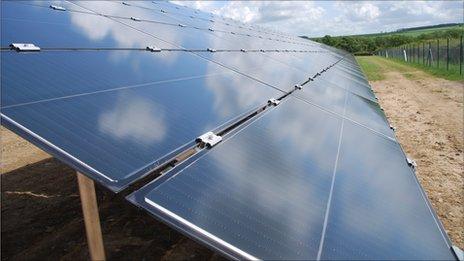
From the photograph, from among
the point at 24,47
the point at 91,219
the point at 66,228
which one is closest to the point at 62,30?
the point at 24,47

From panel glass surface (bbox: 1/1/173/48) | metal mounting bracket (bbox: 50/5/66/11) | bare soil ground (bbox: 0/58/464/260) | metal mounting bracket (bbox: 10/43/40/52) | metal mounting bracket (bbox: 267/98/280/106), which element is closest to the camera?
metal mounting bracket (bbox: 10/43/40/52)

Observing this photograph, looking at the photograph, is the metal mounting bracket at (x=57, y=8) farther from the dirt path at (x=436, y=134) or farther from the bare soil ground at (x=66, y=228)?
the dirt path at (x=436, y=134)

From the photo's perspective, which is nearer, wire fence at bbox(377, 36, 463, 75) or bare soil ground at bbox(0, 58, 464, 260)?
bare soil ground at bbox(0, 58, 464, 260)

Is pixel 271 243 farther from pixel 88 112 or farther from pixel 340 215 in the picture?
pixel 88 112

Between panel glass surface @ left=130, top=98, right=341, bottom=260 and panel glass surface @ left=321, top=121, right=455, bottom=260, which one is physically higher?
panel glass surface @ left=130, top=98, right=341, bottom=260

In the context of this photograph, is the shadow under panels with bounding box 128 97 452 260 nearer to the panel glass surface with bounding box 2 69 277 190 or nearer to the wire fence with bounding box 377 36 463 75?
the panel glass surface with bounding box 2 69 277 190

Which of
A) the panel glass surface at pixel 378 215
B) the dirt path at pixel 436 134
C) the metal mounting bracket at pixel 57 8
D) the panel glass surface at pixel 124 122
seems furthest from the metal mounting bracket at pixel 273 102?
the metal mounting bracket at pixel 57 8

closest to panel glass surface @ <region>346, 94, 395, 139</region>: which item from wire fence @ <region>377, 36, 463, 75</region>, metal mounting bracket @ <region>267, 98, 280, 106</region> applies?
metal mounting bracket @ <region>267, 98, 280, 106</region>

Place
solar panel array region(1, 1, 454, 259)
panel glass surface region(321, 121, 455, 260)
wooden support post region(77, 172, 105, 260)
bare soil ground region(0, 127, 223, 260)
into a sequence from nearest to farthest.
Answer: solar panel array region(1, 1, 454, 259) < panel glass surface region(321, 121, 455, 260) < wooden support post region(77, 172, 105, 260) < bare soil ground region(0, 127, 223, 260)
